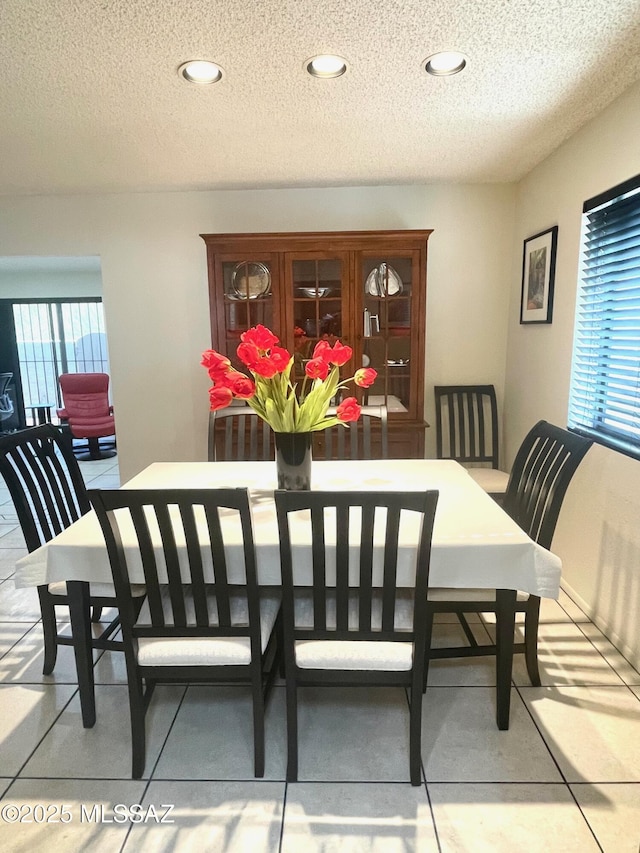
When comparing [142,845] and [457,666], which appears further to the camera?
[457,666]

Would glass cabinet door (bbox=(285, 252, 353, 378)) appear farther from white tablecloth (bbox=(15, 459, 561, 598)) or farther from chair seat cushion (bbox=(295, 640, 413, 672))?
chair seat cushion (bbox=(295, 640, 413, 672))

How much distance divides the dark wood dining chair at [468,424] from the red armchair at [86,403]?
11.6 feet

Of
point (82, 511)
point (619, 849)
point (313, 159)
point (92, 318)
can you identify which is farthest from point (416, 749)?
point (92, 318)

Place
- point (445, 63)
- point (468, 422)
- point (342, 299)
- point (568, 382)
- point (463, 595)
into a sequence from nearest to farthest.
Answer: point (463, 595) < point (445, 63) < point (568, 382) < point (342, 299) < point (468, 422)

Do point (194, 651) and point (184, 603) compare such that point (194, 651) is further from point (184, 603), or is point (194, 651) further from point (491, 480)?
point (491, 480)

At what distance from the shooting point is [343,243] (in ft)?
10.5

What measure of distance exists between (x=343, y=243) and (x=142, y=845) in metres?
2.97

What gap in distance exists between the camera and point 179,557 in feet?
4.99

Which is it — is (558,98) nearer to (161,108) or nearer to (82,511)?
(161,108)

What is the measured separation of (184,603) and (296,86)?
77.4 inches

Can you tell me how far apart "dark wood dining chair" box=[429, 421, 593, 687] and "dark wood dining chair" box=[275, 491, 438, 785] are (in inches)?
11.1

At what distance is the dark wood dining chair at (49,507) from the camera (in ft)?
5.91

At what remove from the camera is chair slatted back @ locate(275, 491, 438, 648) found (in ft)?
4.29

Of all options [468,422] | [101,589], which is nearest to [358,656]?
[101,589]
